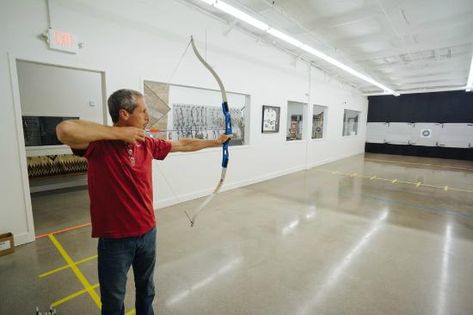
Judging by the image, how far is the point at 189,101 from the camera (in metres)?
5.74

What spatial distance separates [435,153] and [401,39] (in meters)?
8.05

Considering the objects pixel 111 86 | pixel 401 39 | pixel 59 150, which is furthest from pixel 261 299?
pixel 401 39

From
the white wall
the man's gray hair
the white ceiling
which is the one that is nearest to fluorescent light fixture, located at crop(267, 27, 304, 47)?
the white ceiling

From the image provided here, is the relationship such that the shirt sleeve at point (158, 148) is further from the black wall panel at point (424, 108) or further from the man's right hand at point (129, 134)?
the black wall panel at point (424, 108)

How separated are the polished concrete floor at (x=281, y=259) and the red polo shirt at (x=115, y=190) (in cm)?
97

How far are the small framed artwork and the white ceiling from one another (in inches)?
57.9

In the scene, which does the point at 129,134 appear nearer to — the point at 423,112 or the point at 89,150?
the point at 89,150

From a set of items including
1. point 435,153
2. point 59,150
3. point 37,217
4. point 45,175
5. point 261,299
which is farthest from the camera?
point 435,153

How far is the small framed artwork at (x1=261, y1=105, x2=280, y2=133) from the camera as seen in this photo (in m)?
5.62

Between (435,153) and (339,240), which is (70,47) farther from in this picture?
(435,153)

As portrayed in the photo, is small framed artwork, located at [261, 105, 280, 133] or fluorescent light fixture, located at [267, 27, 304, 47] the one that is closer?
fluorescent light fixture, located at [267, 27, 304, 47]

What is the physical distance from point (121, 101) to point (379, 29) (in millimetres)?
5294

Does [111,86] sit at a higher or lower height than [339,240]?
higher

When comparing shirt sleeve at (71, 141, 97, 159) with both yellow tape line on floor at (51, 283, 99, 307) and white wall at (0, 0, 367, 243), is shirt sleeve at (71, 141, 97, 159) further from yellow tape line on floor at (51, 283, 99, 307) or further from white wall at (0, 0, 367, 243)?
white wall at (0, 0, 367, 243)
